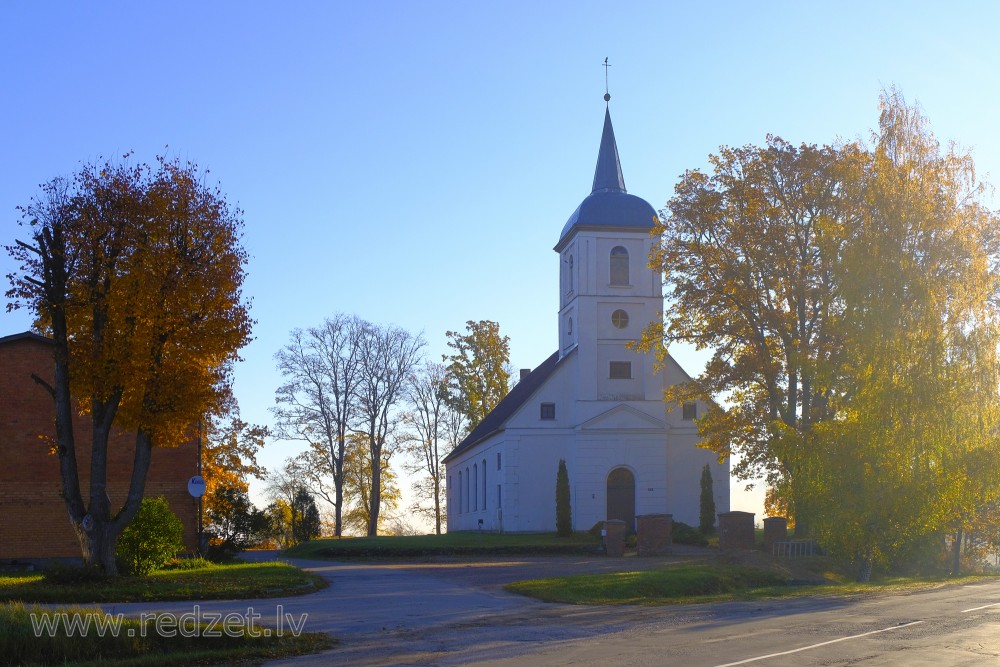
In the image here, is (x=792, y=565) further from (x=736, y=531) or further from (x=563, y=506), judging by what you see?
(x=563, y=506)

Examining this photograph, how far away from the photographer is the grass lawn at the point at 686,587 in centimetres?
2102

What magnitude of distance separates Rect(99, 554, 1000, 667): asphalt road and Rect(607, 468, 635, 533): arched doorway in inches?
961

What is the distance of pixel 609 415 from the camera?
47.6 m

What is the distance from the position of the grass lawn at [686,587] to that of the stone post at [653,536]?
30.6 feet

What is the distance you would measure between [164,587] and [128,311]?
20.2ft

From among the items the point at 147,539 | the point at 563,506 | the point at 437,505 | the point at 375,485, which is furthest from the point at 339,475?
the point at 147,539

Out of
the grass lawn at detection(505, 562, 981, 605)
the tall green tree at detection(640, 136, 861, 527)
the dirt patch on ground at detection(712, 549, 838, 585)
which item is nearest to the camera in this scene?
the grass lawn at detection(505, 562, 981, 605)

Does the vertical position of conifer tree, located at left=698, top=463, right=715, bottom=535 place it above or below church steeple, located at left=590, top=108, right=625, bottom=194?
below

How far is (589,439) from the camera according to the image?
47.6 m

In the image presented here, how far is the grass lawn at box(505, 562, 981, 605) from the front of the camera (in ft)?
68.9

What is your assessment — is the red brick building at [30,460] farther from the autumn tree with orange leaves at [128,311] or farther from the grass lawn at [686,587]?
the grass lawn at [686,587]

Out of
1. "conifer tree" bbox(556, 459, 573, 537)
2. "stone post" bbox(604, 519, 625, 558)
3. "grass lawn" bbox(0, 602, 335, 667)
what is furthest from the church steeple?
"grass lawn" bbox(0, 602, 335, 667)

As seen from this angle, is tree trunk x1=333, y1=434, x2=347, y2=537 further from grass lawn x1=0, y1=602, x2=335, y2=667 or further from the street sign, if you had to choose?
grass lawn x1=0, y1=602, x2=335, y2=667

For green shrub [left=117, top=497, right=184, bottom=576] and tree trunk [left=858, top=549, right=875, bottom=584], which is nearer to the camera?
green shrub [left=117, top=497, right=184, bottom=576]
